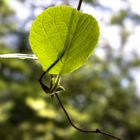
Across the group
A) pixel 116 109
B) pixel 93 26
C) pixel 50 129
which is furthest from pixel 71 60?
pixel 116 109

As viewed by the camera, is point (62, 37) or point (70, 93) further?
point (70, 93)

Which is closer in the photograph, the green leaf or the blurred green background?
the green leaf

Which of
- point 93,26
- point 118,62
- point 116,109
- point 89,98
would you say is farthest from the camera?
point 118,62

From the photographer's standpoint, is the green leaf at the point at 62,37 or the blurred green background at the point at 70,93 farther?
the blurred green background at the point at 70,93

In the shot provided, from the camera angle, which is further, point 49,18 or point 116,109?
point 116,109

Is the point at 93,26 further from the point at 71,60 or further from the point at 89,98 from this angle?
the point at 89,98
